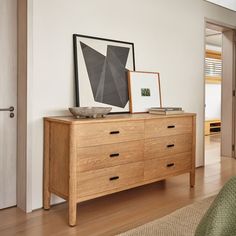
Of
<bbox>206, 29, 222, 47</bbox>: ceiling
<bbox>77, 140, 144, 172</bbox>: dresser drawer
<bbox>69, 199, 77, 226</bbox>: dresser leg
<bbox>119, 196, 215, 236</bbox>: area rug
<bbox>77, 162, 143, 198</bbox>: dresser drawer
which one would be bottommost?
<bbox>119, 196, 215, 236</bbox>: area rug

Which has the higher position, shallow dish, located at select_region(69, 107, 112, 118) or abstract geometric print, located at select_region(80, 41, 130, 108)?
abstract geometric print, located at select_region(80, 41, 130, 108)

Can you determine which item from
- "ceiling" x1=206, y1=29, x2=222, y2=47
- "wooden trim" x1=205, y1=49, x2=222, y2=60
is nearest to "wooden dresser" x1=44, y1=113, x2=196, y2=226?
"ceiling" x1=206, y1=29, x2=222, y2=47

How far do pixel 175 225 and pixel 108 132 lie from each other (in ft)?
2.87

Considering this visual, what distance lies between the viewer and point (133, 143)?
2729mm

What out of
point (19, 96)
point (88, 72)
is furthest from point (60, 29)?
point (19, 96)

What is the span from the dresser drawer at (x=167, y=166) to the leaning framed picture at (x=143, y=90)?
0.60m

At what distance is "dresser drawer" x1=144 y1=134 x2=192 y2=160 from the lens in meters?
2.89

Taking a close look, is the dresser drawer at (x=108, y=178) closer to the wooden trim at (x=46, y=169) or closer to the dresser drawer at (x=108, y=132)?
the dresser drawer at (x=108, y=132)

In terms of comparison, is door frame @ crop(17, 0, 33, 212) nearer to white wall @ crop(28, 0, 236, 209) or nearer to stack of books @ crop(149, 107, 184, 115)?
white wall @ crop(28, 0, 236, 209)

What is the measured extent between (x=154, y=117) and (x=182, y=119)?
45 centimetres

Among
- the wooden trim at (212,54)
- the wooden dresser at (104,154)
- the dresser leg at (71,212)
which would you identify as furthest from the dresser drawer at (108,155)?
the wooden trim at (212,54)

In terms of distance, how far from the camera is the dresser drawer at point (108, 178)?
2.39 meters

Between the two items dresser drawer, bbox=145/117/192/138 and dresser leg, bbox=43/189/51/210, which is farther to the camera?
dresser drawer, bbox=145/117/192/138

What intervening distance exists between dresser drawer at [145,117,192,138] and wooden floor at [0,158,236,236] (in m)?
0.60
